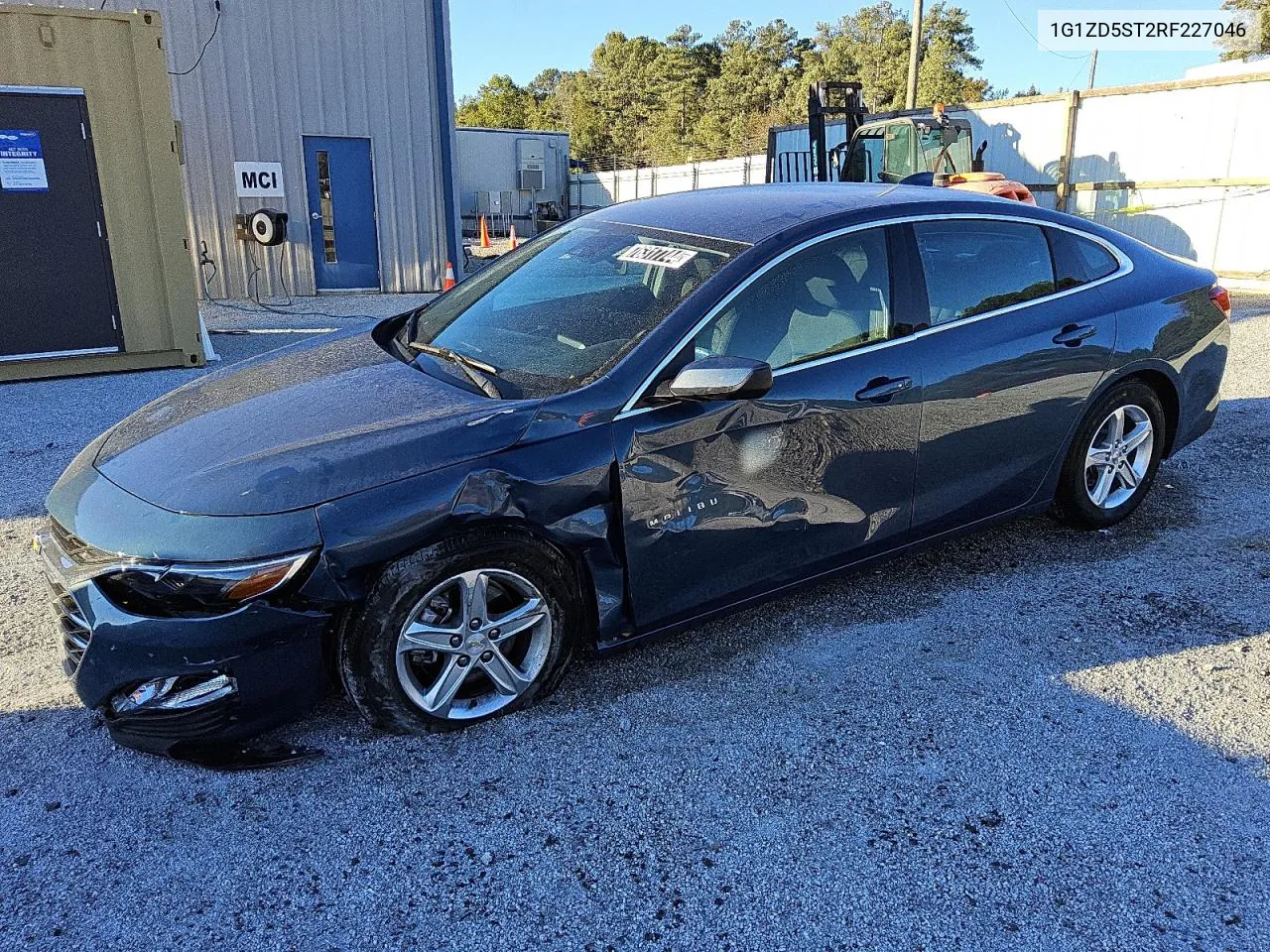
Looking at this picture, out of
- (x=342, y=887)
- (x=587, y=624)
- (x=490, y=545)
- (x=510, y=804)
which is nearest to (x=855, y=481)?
(x=587, y=624)

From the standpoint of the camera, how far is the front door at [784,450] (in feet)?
9.87

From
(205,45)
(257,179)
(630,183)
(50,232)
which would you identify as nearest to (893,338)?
(50,232)

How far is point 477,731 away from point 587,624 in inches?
19.3

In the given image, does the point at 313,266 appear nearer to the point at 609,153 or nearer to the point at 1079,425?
the point at 1079,425

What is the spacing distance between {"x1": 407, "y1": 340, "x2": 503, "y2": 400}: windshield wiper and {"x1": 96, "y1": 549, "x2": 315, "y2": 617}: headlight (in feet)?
2.76

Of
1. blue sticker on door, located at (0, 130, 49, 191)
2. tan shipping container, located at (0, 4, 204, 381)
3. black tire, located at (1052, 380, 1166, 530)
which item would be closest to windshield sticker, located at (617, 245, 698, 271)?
black tire, located at (1052, 380, 1166, 530)

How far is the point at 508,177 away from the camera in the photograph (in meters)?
32.8

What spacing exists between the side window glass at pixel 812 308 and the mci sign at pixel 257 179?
503 inches

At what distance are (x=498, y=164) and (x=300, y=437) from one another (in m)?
31.8

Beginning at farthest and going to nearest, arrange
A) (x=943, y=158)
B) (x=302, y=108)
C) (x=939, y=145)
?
(x=939, y=145) < (x=943, y=158) < (x=302, y=108)

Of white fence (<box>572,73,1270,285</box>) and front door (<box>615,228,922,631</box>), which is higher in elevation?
white fence (<box>572,73,1270,285</box>)

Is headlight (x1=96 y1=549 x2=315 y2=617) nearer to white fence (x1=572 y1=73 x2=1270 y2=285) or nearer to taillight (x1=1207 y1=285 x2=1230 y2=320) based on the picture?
taillight (x1=1207 y1=285 x2=1230 y2=320)

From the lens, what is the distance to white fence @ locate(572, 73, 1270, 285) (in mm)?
14141

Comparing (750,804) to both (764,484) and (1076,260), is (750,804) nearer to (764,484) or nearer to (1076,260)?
(764,484)
